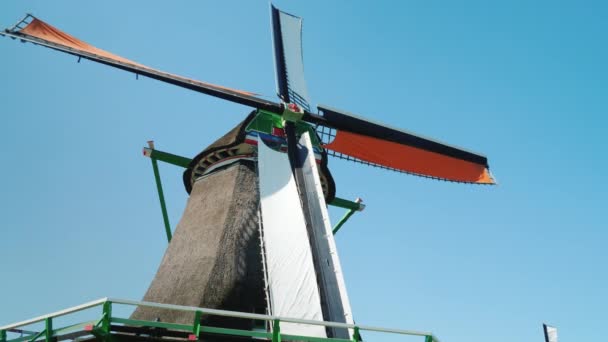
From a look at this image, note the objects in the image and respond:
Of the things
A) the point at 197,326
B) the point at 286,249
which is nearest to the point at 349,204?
the point at 286,249

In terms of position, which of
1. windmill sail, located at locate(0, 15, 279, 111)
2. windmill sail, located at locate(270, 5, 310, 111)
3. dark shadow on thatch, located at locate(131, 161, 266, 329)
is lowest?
dark shadow on thatch, located at locate(131, 161, 266, 329)

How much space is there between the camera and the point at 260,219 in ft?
30.3

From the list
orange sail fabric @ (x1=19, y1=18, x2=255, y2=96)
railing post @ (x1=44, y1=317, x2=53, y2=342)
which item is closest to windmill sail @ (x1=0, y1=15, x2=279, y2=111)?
orange sail fabric @ (x1=19, y1=18, x2=255, y2=96)

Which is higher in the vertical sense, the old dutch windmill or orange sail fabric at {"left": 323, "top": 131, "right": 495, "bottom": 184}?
orange sail fabric at {"left": 323, "top": 131, "right": 495, "bottom": 184}

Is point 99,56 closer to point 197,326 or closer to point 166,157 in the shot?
point 166,157

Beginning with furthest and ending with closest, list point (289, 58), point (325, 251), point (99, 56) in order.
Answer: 1. point (289, 58)
2. point (99, 56)
3. point (325, 251)

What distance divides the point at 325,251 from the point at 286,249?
80 centimetres

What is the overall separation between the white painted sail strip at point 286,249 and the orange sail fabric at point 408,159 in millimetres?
3514

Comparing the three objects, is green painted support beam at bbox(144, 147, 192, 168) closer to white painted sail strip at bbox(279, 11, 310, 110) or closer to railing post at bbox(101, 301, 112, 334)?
white painted sail strip at bbox(279, 11, 310, 110)

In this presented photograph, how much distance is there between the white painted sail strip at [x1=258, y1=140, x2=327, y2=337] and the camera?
7.81m

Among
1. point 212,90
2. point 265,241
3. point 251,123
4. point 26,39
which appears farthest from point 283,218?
point 26,39

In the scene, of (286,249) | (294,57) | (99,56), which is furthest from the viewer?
(294,57)

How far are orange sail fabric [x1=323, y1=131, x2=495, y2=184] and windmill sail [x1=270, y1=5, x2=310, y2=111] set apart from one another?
138cm

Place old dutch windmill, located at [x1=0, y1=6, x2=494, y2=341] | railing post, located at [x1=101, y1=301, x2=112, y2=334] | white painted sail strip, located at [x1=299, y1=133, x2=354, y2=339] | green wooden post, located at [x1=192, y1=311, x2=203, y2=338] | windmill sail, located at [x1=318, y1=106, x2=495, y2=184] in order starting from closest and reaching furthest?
railing post, located at [x1=101, y1=301, x2=112, y2=334]
green wooden post, located at [x1=192, y1=311, x2=203, y2=338]
old dutch windmill, located at [x1=0, y1=6, x2=494, y2=341]
white painted sail strip, located at [x1=299, y1=133, x2=354, y2=339]
windmill sail, located at [x1=318, y1=106, x2=495, y2=184]
